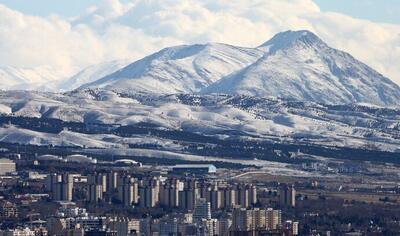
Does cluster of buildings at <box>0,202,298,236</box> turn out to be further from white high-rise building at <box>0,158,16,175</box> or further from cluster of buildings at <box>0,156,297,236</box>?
white high-rise building at <box>0,158,16,175</box>

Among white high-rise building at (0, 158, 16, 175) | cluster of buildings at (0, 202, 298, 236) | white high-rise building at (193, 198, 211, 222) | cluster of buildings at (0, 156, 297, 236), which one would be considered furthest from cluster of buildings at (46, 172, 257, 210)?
cluster of buildings at (0, 202, 298, 236)

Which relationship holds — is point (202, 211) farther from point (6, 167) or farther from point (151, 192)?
point (6, 167)

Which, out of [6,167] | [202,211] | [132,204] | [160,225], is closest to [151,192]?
[132,204]

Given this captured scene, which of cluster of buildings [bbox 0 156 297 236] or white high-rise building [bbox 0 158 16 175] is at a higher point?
white high-rise building [bbox 0 158 16 175]

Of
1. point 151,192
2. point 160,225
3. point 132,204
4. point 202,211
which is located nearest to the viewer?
point 160,225

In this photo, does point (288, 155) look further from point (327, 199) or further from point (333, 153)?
point (327, 199)

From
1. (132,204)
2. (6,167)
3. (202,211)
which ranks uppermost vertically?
(6,167)

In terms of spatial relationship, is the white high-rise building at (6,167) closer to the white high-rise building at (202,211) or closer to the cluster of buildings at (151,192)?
the cluster of buildings at (151,192)

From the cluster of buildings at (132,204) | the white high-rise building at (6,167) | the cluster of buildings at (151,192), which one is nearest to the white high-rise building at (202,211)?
the cluster of buildings at (132,204)

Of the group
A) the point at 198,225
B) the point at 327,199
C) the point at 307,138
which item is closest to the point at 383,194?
the point at 327,199

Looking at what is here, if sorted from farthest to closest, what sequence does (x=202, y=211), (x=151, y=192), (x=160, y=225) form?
(x=151, y=192) → (x=202, y=211) → (x=160, y=225)

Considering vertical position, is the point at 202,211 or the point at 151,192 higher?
the point at 151,192
